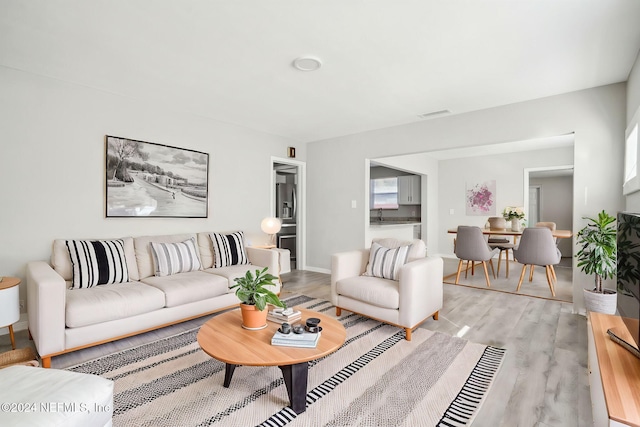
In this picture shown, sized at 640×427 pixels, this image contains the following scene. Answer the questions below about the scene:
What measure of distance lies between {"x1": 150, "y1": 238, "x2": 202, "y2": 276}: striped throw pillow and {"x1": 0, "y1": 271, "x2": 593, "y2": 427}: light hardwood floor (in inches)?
24.0

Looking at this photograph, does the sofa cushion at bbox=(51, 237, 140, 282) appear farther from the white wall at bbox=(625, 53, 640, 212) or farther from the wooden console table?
the white wall at bbox=(625, 53, 640, 212)

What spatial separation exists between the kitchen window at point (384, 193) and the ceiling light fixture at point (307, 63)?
5543mm

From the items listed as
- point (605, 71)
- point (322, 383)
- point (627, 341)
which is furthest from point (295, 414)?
point (605, 71)

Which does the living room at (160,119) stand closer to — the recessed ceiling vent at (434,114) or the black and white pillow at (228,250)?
the recessed ceiling vent at (434,114)

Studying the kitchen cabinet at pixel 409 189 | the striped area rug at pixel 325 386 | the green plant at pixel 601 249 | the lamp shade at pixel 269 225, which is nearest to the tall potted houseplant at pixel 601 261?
the green plant at pixel 601 249

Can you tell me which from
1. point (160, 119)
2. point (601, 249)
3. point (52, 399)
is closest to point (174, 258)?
point (160, 119)

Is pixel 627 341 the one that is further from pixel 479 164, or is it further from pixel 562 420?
pixel 479 164

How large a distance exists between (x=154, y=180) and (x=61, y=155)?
891 millimetres

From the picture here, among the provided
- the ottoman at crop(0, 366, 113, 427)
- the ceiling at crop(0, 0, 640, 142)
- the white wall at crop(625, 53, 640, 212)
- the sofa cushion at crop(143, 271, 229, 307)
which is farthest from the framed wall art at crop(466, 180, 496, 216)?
the ottoman at crop(0, 366, 113, 427)

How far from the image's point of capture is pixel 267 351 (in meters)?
1.75

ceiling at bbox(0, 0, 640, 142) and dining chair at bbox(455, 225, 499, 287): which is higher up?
ceiling at bbox(0, 0, 640, 142)

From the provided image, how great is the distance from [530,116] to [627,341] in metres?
2.79

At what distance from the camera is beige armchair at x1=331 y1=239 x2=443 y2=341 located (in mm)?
2738

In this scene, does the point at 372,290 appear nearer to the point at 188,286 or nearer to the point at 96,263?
the point at 188,286
